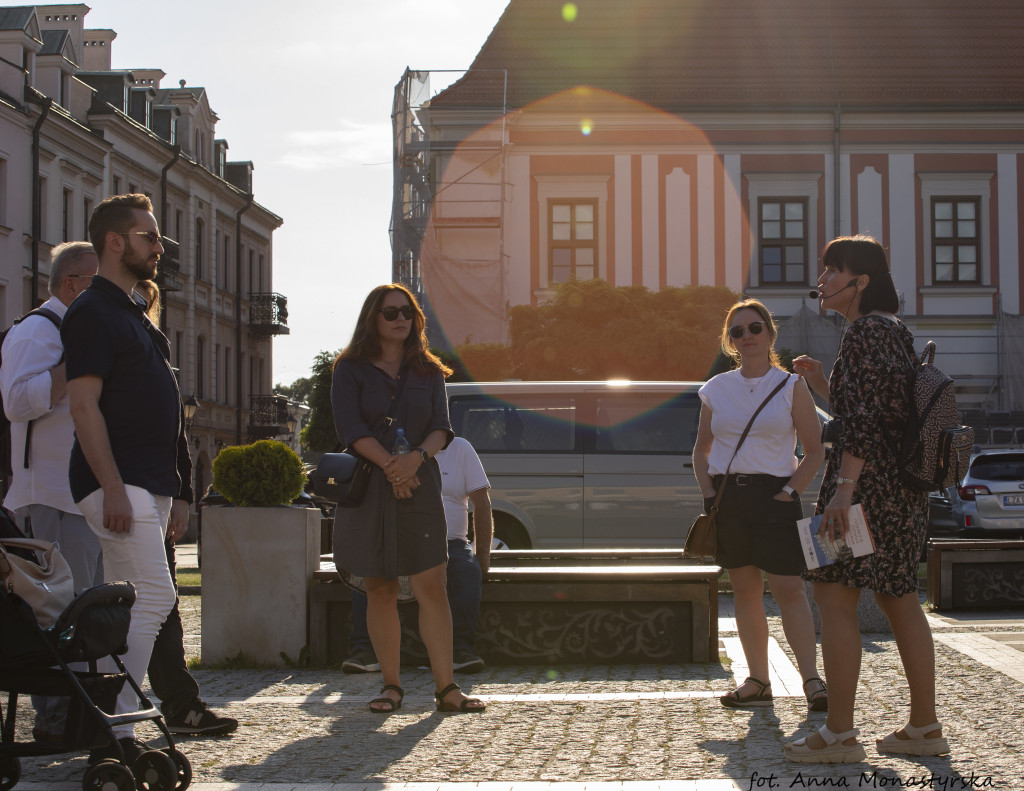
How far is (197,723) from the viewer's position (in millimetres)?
5734

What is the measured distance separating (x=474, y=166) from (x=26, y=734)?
33.6m

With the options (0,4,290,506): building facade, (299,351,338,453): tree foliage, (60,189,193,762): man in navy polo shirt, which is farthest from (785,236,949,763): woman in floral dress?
(299,351,338,453): tree foliage

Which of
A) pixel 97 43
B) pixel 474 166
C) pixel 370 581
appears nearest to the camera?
pixel 370 581

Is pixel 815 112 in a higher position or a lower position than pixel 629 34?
lower

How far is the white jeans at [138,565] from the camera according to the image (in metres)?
5.01

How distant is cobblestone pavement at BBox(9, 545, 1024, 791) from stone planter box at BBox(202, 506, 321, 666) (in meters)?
0.22

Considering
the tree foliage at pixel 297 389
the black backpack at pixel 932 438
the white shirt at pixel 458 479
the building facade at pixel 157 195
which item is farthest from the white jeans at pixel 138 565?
the tree foliage at pixel 297 389

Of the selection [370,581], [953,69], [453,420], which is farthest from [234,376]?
[370,581]

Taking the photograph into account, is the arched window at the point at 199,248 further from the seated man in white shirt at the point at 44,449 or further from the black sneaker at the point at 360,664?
the seated man in white shirt at the point at 44,449

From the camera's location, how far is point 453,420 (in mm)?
13336

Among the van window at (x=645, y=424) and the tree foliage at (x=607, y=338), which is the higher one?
the tree foliage at (x=607, y=338)

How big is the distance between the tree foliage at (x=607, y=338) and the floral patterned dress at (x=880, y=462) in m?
25.4

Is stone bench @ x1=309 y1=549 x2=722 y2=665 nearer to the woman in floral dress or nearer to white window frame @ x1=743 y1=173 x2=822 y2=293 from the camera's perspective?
the woman in floral dress

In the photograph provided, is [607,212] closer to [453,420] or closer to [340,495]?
[453,420]
